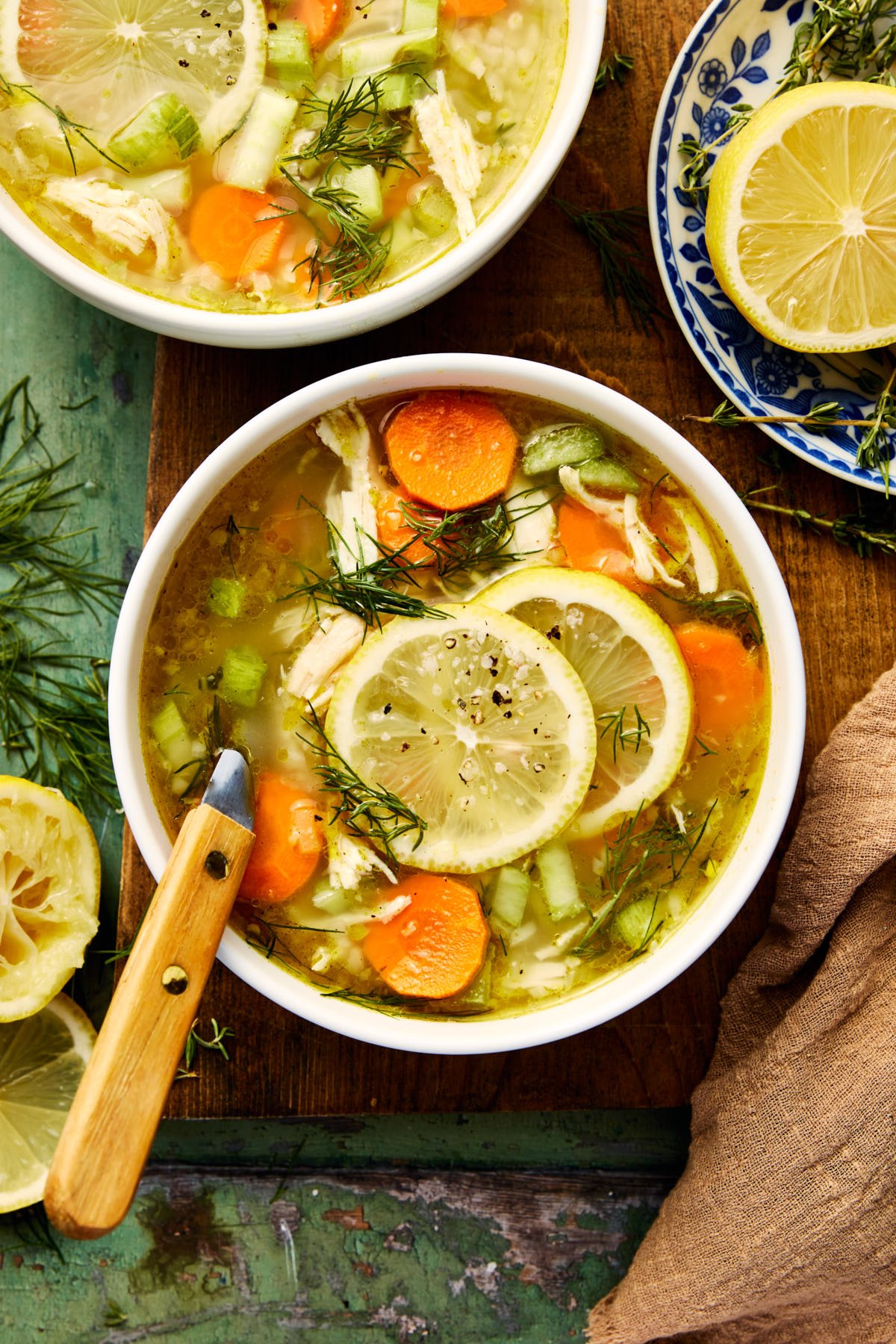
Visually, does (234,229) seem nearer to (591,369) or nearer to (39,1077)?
(591,369)

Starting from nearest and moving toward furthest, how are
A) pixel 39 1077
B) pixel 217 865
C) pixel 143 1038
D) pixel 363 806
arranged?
pixel 143 1038, pixel 217 865, pixel 363 806, pixel 39 1077

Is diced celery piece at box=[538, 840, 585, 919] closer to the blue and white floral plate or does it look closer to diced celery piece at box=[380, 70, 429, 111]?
the blue and white floral plate

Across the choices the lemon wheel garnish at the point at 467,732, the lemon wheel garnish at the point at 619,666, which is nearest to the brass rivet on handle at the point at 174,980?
the lemon wheel garnish at the point at 467,732

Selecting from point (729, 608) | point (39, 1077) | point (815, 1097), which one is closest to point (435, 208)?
point (729, 608)

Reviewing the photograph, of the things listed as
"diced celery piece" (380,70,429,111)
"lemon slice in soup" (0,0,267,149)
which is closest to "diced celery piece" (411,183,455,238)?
"diced celery piece" (380,70,429,111)

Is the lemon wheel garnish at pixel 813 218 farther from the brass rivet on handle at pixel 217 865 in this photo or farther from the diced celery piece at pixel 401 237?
the brass rivet on handle at pixel 217 865

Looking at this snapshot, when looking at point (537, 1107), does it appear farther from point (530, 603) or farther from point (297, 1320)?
point (530, 603)
